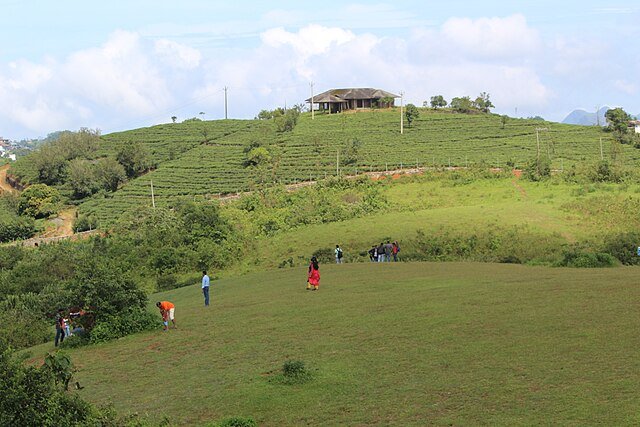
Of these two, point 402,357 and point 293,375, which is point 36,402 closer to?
point 293,375

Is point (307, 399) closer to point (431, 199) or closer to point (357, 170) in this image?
point (431, 199)

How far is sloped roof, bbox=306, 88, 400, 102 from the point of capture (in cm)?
13075

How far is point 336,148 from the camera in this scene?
96875 millimetres

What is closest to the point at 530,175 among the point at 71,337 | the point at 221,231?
the point at 221,231

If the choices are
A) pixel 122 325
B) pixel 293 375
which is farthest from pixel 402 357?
pixel 122 325

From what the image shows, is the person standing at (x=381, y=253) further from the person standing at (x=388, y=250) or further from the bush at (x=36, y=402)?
the bush at (x=36, y=402)

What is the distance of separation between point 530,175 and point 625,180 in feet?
27.2

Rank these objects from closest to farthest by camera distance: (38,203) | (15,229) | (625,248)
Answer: (625,248)
(15,229)
(38,203)

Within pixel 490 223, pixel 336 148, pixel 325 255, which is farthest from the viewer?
pixel 336 148

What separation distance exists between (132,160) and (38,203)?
1609 cm

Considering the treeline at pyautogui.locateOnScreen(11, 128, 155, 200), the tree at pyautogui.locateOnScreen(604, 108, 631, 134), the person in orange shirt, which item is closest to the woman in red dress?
the person in orange shirt

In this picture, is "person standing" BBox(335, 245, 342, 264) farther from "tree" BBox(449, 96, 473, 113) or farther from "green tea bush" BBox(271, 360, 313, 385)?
"tree" BBox(449, 96, 473, 113)

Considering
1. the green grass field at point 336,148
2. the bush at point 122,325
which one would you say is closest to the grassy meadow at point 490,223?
the green grass field at point 336,148

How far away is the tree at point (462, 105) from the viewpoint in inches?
5064
